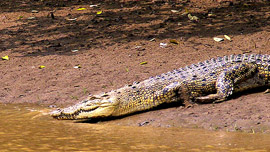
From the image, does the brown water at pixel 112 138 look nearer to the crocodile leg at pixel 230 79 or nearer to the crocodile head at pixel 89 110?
the crocodile head at pixel 89 110

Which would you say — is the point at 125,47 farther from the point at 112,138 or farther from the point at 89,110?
the point at 112,138

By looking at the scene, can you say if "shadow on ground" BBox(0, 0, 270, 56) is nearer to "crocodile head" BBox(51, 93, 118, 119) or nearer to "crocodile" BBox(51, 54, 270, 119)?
"crocodile" BBox(51, 54, 270, 119)

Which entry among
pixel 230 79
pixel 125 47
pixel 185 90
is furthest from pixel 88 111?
pixel 125 47

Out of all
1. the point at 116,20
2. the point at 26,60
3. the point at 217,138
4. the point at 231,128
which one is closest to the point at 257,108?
the point at 231,128

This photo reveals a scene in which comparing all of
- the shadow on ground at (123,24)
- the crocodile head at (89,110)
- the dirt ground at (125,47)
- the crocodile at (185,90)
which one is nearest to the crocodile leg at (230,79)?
the crocodile at (185,90)

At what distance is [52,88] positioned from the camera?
867 centimetres

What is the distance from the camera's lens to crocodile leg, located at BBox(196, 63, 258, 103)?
6.79 metres

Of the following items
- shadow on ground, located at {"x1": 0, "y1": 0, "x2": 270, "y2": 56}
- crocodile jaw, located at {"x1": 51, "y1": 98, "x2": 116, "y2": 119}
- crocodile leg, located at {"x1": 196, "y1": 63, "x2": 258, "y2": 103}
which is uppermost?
shadow on ground, located at {"x1": 0, "y1": 0, "x2": 270, "y2": 56}

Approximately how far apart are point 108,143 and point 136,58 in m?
4.89

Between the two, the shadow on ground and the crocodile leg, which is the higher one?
the shadow on ground

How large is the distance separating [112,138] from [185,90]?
1865 millimetres

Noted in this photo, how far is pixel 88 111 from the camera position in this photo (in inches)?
270

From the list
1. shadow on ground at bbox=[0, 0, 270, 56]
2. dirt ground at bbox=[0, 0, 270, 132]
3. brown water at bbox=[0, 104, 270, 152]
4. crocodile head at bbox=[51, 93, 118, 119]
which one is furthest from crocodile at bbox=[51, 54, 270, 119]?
shadow on ground at bbox=[0, 0, 270, 56]

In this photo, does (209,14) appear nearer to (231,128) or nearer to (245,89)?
(245,89)
